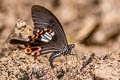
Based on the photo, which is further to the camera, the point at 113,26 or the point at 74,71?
the point at 113,26

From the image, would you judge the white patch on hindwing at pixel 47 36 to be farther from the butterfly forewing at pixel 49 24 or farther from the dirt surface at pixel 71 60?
the dirt surface at pixel 71 60

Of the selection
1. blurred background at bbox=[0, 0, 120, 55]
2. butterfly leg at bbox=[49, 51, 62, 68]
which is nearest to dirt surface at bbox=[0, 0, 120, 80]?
butterfly leg at bbox=[49, 51, 62, 68]

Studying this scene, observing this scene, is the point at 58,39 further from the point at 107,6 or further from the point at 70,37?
the point at 107,6

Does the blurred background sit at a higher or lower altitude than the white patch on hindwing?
higher

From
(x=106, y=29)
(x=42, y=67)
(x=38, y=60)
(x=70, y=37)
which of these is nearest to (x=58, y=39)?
(x=38, y=60)

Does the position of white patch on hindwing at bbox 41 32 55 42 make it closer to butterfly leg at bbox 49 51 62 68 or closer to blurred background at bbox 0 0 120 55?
butterfly leg at bbox 49 51 62 68

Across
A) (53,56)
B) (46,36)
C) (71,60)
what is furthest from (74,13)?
(71,60)

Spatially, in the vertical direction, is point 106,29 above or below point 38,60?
above

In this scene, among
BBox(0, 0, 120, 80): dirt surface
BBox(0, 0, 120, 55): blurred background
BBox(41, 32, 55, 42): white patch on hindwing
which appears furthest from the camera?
BBox(0, 0, 120, 55): blurred background
